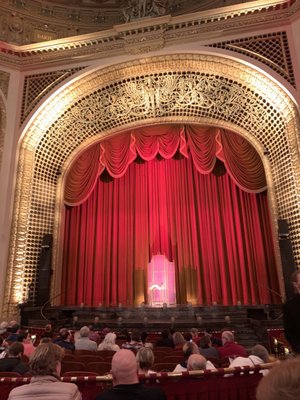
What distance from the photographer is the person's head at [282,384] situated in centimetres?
76

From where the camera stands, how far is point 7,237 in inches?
372

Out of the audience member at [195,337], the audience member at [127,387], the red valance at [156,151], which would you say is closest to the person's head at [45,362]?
A: the audience member at [127,387]

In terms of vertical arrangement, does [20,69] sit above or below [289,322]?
above

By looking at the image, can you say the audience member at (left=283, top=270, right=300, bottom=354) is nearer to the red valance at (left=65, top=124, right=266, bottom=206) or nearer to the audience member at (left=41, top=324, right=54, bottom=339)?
the audience member at (left=41, top=324, right=54, bottom=339)

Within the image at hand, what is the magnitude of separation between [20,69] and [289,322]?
11.4 m

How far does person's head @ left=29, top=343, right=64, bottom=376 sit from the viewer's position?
1.88 meters

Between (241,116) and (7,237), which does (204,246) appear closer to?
(241,116)

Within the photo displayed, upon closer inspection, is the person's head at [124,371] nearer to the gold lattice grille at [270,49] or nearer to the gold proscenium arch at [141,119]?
the gold proscenium arch at [141,119]

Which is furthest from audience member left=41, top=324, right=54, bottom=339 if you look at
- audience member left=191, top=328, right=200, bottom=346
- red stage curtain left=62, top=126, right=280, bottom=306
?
red stage curtain left=62, top=126, right=280, bottom=306

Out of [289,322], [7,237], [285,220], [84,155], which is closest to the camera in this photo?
[289,322]

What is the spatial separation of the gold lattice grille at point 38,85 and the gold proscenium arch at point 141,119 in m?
0.37

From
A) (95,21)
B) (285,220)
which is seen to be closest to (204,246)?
(285,220)

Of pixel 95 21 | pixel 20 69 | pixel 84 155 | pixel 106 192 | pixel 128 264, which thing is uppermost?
pixel 95 21

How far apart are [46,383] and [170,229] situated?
33.8 feet
